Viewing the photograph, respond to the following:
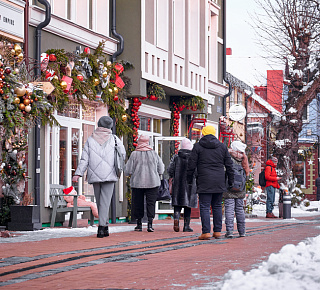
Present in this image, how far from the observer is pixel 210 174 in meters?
→ 13.5

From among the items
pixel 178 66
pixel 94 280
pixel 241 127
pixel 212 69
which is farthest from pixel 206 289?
pixel 241 127

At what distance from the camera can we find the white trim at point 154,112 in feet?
74.5

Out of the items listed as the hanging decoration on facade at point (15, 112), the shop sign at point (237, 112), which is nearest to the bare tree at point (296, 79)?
the shop sign at point (237, 112)

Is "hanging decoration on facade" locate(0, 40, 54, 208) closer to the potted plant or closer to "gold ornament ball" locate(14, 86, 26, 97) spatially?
"gold ornament ball" locate(14, 86, 26, 97)

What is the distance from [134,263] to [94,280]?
1.62m

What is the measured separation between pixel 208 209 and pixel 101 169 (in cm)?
195

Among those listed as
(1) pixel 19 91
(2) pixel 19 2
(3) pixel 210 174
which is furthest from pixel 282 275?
(2) pixel 19 2

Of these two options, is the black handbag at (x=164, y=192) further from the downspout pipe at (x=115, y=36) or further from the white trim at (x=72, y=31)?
the downspout pipe at (x=115, y=36)

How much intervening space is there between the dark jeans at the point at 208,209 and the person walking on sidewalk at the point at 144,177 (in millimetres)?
2117

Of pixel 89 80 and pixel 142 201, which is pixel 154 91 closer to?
pixel 89 80

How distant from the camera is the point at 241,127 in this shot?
4641 cm

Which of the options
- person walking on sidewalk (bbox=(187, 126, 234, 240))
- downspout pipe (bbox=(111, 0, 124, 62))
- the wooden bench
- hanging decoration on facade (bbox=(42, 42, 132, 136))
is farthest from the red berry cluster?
person walking on sidewalk (bbox=(187, 126, 234, 240))

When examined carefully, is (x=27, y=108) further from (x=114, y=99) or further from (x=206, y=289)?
(x=206, y=289)

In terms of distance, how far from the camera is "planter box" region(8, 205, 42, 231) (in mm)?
14797
